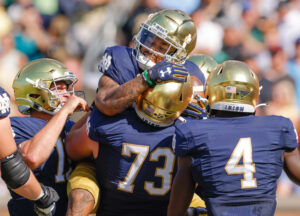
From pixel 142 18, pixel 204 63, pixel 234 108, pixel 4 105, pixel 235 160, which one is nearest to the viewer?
pixel 4 105

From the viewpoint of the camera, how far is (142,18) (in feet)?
22.3

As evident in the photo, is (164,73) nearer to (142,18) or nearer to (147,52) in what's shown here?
(147,52)

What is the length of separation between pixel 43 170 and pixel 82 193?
379mm

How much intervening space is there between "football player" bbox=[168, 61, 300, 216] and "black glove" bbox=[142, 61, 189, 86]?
219 millimetres

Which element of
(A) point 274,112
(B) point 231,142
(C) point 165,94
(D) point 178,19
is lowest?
(A) point 274,112

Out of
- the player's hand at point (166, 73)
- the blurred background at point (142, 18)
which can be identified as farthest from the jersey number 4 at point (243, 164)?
the blurred background at point (142, 18)

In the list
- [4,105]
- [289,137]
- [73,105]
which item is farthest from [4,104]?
[289,137]

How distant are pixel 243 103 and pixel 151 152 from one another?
0.65 m

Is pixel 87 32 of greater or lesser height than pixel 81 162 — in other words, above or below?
above

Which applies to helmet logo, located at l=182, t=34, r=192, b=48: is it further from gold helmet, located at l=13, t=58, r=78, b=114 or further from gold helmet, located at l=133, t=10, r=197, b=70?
gold helmet, located at l=13, t=58, r=78, b=114

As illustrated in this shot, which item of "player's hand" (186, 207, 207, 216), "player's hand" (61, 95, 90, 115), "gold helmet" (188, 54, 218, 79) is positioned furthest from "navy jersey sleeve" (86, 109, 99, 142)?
"gold helmet" (188, 54, 218, 79)

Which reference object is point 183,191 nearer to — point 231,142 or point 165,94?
point 231,142

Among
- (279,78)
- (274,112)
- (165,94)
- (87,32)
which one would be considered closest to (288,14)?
(279,78)

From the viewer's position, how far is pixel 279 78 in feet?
23.1
